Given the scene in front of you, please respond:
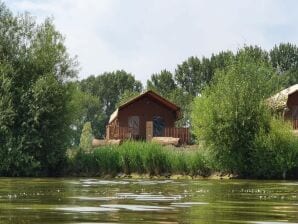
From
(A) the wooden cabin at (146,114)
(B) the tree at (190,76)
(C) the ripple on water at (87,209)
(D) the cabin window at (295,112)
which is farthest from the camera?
(B) the tree at (190,76)

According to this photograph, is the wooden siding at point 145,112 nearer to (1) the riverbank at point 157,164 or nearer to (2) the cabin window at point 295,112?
(2) the cabin window at point 295,112

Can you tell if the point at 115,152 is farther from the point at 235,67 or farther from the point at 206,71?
the point at 206,71

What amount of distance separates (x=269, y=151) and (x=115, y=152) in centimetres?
828

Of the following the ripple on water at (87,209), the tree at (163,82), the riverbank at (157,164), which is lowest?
the ripple on water at (87,209)

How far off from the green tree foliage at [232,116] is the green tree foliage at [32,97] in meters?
8.95

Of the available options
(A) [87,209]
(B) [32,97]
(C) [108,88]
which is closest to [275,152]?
(B) [32,97]

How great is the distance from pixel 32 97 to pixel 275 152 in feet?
48.9

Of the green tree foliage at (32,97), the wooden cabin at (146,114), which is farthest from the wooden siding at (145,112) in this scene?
the green tree foliage at (32,97)

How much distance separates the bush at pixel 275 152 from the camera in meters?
33.5

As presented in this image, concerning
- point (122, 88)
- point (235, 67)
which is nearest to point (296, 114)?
point (235, 67)

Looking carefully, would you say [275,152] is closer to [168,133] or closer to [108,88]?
[168,133]

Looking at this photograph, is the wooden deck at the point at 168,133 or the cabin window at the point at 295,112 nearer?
the wooden deck at the point at 168,133

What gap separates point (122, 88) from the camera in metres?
117

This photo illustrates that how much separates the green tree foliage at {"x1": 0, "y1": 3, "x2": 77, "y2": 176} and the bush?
1227cm
